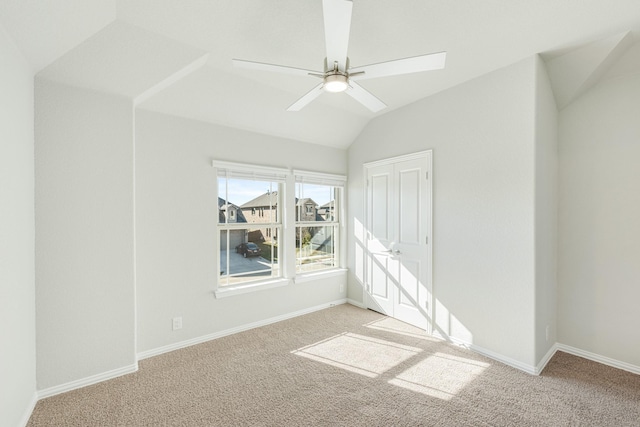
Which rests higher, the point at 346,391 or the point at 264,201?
the point at 264,201

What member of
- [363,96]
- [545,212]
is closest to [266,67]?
[363,96]

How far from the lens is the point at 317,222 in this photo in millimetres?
4395

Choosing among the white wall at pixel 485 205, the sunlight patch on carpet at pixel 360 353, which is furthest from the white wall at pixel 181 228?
the white wall at pixel 485 205

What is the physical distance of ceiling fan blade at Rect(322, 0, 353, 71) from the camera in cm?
136

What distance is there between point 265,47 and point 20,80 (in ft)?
5.55

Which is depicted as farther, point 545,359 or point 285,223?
point 285,223

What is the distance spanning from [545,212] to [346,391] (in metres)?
2.46

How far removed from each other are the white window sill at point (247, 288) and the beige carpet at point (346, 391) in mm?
554

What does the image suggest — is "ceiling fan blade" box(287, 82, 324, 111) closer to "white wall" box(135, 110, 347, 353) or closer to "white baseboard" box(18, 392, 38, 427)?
"white wall" box(135, 110, 347, 353)

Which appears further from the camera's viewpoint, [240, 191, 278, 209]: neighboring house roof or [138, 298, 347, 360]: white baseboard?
[240, 191, 278, 209]: neighboring house roof

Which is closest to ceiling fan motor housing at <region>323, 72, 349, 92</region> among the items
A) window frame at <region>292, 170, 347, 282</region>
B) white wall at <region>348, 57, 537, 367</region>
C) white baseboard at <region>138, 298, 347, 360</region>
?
white wall at <region>348, 57, 537, 367</region>

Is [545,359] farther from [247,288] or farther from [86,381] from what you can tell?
[86,381]

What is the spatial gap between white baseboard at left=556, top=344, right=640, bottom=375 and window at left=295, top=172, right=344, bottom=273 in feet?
9.45

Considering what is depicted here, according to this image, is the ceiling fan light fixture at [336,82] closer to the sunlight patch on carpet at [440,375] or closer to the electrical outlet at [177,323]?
the sunlight patch on carpet at [440,375]
